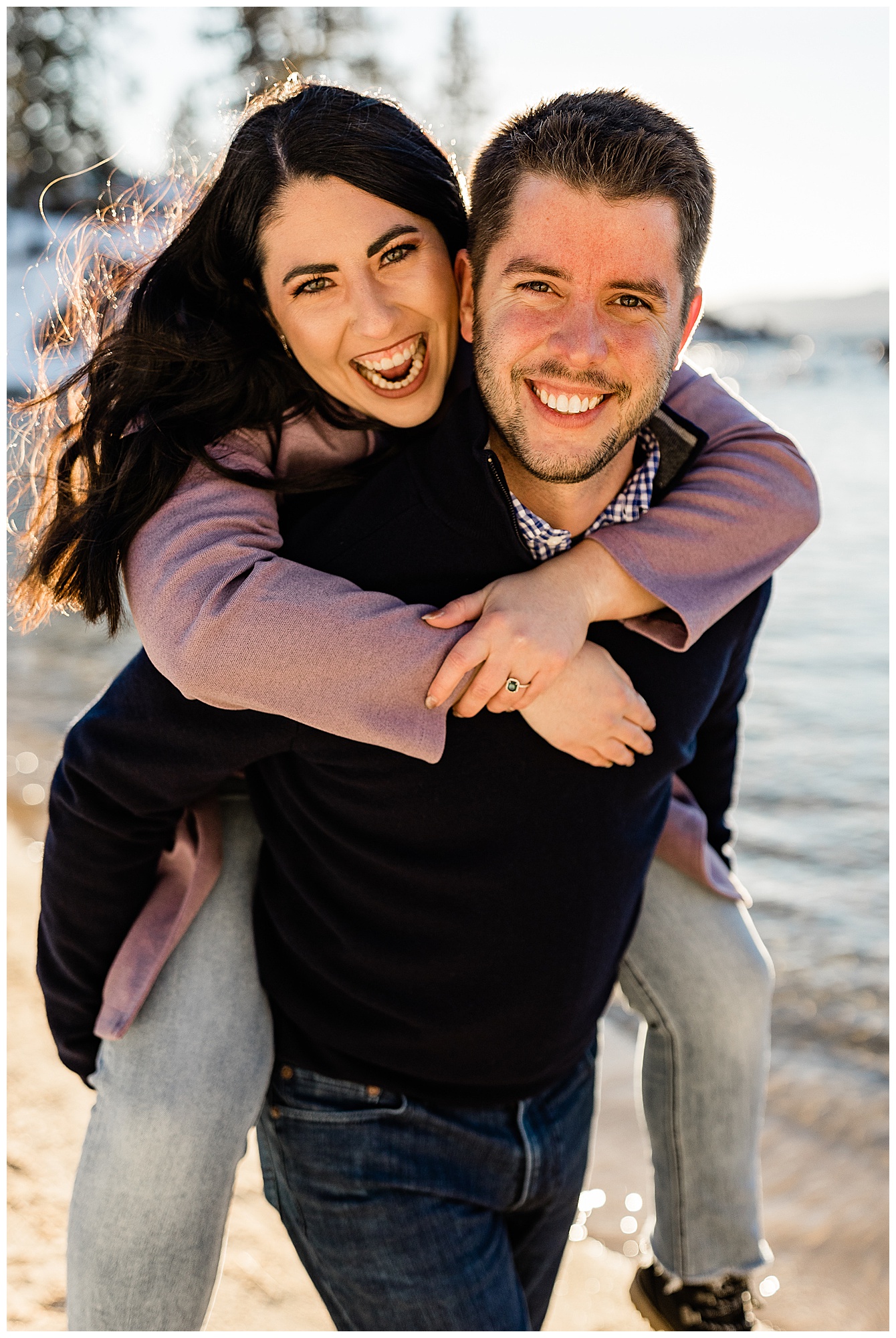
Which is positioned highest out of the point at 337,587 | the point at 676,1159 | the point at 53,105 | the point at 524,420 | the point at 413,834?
the point at 53,105

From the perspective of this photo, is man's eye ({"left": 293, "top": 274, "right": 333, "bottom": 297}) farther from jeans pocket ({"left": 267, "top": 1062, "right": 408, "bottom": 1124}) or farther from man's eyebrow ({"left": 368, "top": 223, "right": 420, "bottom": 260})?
jeans pocket ({"left": 267, "top": 1062, "right": 408, "bottom": 1124})

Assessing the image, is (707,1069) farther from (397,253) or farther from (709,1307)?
(397,253)

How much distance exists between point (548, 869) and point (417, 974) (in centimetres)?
30

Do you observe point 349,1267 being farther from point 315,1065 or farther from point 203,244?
point 203,244

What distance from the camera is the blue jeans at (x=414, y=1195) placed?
1896 millimetres

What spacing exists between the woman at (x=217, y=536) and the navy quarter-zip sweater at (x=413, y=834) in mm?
108

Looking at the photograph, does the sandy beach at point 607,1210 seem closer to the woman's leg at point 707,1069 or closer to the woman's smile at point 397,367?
the woman's leg at point 707,1069

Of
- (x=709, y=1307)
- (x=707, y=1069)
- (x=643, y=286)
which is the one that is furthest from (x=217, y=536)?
(x=709, y=1307)

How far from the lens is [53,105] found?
22266 mm

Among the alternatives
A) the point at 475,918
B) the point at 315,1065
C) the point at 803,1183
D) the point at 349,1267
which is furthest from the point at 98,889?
the point at 803,1183

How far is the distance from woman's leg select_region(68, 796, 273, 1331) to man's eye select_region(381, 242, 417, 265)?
1.37m

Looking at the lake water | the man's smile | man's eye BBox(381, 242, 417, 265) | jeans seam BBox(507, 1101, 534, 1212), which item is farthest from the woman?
the lake water

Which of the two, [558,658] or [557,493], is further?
[557,493]

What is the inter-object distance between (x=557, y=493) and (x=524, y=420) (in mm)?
171
